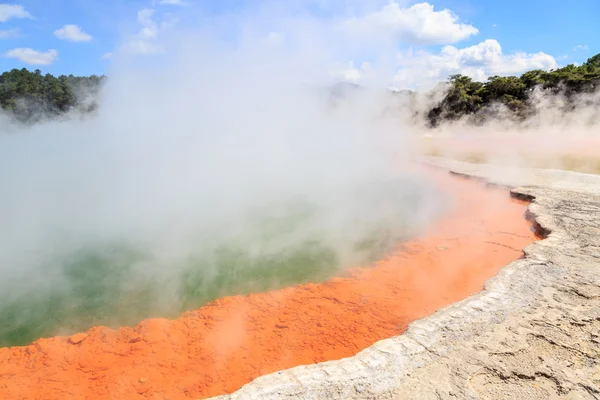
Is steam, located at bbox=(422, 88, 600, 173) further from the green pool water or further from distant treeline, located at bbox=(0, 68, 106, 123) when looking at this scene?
distant treeline, located at bbox=(0, 68, 106, 123)

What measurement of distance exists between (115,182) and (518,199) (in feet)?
22.4

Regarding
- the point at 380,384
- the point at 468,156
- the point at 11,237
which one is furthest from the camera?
the point at 468,156

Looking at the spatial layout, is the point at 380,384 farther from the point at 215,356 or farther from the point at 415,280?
the point at 415,280

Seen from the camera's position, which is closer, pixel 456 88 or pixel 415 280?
pixel 415 280

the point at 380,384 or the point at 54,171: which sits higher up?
the point at 54,171

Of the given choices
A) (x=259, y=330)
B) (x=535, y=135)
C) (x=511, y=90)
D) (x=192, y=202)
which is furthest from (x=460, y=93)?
(x=259, y=330)

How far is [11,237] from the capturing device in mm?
5109

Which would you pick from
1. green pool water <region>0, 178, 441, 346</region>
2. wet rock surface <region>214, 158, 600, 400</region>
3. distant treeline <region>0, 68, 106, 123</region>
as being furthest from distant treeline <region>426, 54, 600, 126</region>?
distant treeline <region>0, 68, 106, 123</region>

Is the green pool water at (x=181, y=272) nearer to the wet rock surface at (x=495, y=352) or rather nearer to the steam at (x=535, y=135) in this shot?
the wet rock surface at (x=495, y=352)

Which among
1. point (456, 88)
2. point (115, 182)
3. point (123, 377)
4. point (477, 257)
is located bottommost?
point (123, 377)

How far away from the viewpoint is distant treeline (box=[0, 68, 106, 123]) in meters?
21.0

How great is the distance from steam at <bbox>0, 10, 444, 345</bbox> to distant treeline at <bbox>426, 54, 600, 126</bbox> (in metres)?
7.34

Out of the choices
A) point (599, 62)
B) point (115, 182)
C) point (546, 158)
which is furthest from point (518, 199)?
point (599, 62)

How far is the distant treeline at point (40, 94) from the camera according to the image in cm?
2100
